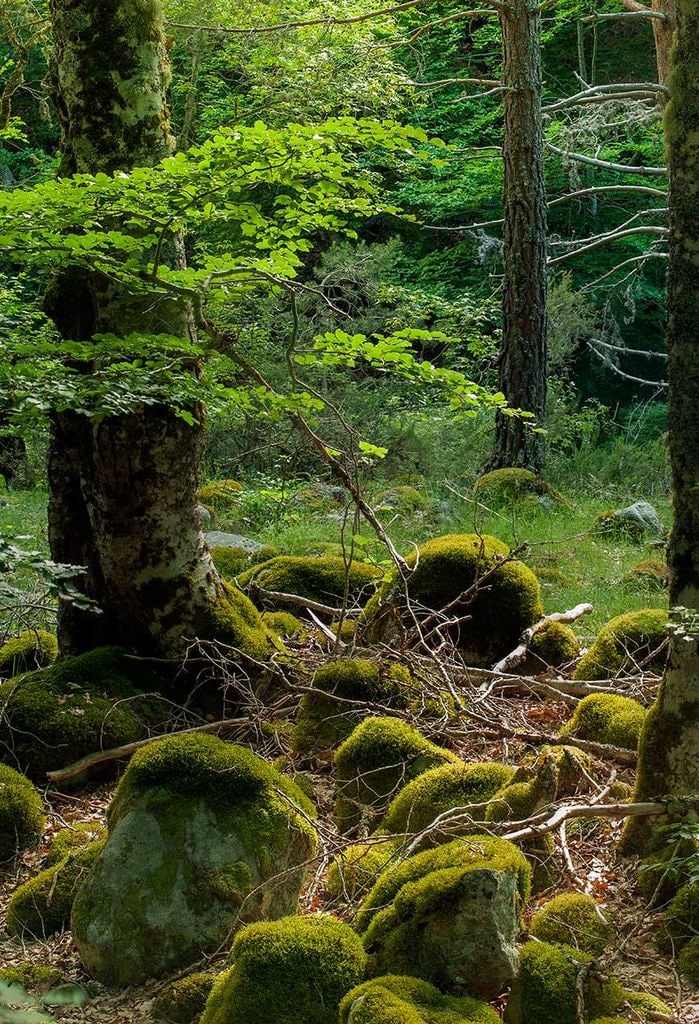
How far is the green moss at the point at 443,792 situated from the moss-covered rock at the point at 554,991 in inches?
38.8

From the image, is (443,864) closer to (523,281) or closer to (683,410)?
(683,410)

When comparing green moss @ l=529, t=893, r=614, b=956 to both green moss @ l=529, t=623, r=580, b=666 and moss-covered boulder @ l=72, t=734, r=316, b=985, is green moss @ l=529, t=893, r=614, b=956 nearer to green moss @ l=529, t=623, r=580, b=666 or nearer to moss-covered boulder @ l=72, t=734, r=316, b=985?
moss-covered boulder @ l=72, t=734, r=316, b=985

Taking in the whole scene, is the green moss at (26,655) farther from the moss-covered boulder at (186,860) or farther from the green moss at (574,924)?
the green moss at (574,924)

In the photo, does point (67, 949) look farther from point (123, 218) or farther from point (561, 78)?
point (561, 78)

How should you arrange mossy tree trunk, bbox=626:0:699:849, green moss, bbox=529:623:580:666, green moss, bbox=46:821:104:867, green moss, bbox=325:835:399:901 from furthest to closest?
green moss, bbox=529:623:580:666
green moss, bbox=46:821:104:867
green moss, bbox=325:835:399:901
mossy tree trunk, bbox=626:0:699:849

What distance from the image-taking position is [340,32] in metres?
14.2

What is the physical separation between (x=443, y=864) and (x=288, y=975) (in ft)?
2.14

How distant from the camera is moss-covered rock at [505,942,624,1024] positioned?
329 cm

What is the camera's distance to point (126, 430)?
19.6 ft

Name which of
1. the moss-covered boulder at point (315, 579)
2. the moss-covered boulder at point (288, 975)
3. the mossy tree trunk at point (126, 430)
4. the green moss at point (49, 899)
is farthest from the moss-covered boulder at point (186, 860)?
the moss-covered boulder at point (315, 579)

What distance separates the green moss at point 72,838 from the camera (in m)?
4.92

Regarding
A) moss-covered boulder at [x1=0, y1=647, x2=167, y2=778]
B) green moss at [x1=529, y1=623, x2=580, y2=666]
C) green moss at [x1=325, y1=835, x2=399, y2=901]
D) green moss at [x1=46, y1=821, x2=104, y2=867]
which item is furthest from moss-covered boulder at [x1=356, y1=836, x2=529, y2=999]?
green moss at [x1=529, y1=623, x2=580, y2=666]

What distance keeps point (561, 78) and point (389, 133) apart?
19.3 m

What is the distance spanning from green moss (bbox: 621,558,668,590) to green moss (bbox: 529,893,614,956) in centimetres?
497
